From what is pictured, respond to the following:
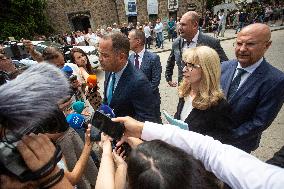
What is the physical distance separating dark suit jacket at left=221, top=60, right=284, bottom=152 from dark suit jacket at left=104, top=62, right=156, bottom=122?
2.81ft

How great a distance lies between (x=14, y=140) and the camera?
0.97 metres

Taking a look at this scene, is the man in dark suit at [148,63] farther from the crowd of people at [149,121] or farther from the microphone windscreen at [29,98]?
the microphone windscreen at [29,98]

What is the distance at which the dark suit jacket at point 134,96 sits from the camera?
254 centimetres

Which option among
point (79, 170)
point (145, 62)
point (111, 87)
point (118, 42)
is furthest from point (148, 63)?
point (79, 170)

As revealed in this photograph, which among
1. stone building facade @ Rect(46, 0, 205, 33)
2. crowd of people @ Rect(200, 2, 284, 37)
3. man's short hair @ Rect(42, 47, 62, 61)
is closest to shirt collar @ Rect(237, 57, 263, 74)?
man's short hair @ Rect(42, 47, 62, 61)

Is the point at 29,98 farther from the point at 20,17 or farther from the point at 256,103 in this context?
the point at 20,17

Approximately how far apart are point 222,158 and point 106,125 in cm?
70

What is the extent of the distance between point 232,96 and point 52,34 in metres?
25.3

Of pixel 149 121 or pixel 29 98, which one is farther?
pixel 149 121

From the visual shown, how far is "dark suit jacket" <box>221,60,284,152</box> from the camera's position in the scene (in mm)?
2439

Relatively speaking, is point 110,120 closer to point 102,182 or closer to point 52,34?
point 102,182

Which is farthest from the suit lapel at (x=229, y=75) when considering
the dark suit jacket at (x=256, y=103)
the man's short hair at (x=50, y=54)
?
the man's short hair at (x=50, y=54)

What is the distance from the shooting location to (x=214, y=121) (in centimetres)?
228

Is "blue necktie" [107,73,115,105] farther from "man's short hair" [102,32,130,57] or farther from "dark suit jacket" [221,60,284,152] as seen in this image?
"dark suit jacket" [221,60,284,152]
